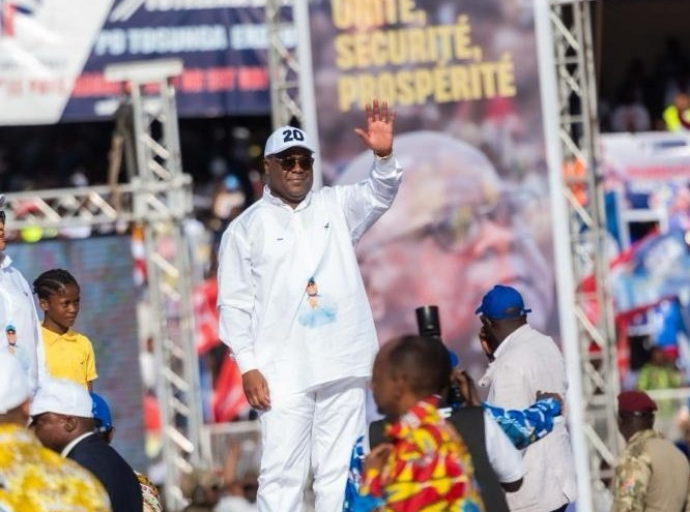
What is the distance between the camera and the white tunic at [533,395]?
9.03 metres

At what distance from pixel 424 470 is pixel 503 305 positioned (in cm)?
266

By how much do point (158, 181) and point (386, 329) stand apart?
356cm

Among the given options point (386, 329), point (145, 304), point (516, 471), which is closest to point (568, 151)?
point (386, 329)

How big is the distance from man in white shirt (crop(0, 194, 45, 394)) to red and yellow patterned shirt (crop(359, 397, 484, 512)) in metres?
3.11

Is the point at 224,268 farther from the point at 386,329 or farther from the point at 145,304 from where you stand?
the point at 145,304

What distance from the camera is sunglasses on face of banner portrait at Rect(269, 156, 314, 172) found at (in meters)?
9.10

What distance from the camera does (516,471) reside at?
6926 mm

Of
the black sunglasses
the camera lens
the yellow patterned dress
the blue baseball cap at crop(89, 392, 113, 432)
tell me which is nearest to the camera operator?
the yellow patterned dress

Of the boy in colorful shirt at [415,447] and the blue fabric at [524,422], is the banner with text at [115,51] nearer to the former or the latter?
the blue fabric at [524,422]

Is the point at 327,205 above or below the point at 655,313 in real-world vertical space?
above

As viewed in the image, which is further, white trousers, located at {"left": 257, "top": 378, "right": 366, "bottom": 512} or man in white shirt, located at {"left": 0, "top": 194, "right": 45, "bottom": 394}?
man in white shirt, located at {"left": 0, "top": 194, "right": 45, "bottom": 394}

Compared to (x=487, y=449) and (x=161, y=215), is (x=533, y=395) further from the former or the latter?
(x=161, y=215)

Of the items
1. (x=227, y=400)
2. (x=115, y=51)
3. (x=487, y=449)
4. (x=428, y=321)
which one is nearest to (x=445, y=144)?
(x=115, y=51)

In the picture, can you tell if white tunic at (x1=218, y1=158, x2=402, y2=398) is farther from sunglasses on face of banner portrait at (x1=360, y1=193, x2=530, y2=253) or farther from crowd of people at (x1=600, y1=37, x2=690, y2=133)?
crowd of people at (x1=600, y1=37, x2=690, y2=133)
